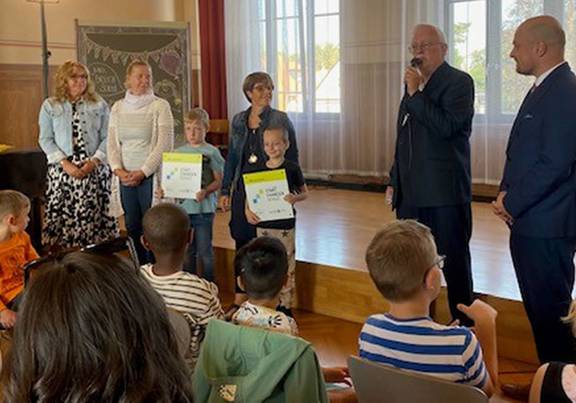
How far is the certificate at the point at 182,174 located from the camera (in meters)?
3.43

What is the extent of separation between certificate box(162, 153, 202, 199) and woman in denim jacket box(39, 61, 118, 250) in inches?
35.5

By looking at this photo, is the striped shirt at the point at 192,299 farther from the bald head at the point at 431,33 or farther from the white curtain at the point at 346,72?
the white curtain at the point at 346,72

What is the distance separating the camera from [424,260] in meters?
1.77

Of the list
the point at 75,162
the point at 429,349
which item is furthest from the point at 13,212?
the point at 429,349

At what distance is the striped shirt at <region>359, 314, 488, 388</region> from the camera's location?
5.33ft

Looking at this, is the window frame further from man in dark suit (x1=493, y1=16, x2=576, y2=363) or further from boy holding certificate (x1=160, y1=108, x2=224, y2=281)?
man in dark suit (x1=493, y1=16, x2=576, y2=363)

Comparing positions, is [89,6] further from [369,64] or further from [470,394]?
[470,394]

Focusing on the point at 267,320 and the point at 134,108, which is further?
the point at 134,108

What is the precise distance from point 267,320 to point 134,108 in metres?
2.03

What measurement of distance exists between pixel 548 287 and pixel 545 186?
37 centimetres

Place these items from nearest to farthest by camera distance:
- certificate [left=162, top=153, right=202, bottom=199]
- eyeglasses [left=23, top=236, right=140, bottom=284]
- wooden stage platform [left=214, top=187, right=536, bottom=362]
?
eyeglasses [left=23, top=236, right=140, bottom=284] → wooden stage platform [left=214, top=187, right=536, bottom=362] → certificate [left=162, top=153, right=202, bottom=199]

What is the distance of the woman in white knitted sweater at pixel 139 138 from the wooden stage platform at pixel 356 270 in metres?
0.80

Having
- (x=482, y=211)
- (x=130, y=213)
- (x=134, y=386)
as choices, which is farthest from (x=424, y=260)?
(x=482, y=211)

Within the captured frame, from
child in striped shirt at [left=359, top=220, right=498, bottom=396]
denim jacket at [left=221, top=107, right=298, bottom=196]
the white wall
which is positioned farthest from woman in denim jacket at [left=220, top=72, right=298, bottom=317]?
the white wall
